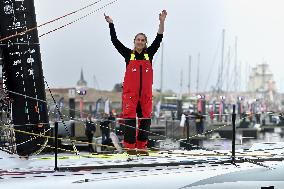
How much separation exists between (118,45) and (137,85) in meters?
0.65

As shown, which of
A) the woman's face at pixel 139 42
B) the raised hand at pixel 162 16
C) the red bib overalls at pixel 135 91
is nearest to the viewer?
the red bib overalls at pixel 135 91

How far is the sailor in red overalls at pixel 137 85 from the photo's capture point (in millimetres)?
6168

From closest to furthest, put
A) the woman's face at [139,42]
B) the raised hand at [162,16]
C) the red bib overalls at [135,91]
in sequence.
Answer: the red bib overalls at [135,91], the woman's face at [139,42], the raised hand at [162,16]

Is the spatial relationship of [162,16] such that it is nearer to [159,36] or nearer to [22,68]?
[159,36]

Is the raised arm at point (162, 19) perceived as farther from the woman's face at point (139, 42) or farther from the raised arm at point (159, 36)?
the woman's face at point (139, 42)

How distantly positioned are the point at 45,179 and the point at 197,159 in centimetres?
194

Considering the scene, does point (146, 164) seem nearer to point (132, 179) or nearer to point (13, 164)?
point (132, 179)

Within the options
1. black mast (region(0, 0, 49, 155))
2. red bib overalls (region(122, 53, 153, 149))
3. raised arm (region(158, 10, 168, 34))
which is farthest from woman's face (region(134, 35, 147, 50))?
black mast (region(0, 0, 49, 155))

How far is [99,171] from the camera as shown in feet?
16.5

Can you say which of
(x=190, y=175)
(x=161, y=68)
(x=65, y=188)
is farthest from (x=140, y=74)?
(x=161, y=68)

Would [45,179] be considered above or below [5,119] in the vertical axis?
below

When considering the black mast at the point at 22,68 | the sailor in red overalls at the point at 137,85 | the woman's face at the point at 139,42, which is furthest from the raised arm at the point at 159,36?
the black mast at the point at 22,68

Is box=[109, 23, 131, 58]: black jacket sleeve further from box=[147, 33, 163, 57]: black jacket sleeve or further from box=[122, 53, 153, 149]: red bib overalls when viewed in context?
box=[147, 33, 163, 57]: black jacket sleeve

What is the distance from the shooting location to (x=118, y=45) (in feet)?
21.0
